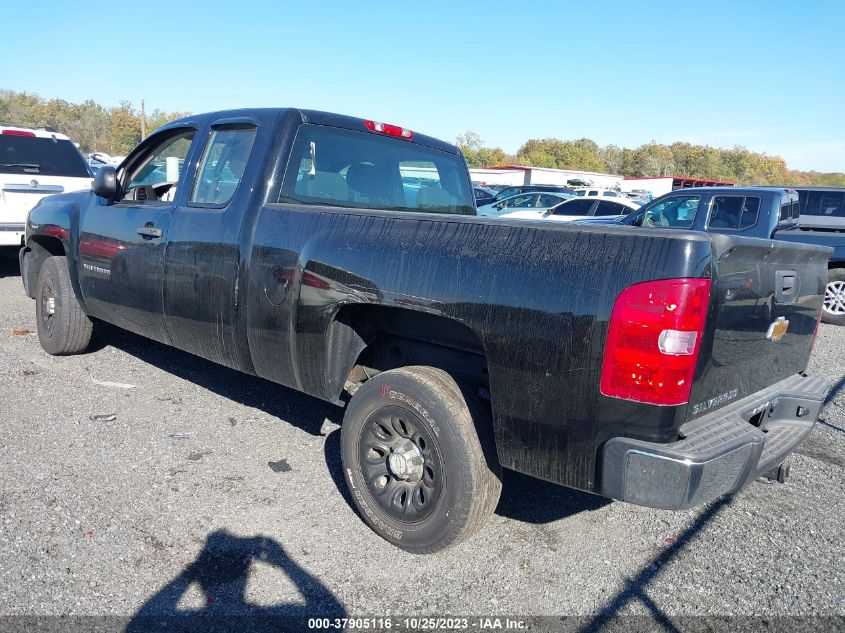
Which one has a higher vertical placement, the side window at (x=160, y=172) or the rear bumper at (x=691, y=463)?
the side window at (x=160, y=172)

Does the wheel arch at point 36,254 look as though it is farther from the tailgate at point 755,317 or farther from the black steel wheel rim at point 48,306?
the tailgate at point 755,317

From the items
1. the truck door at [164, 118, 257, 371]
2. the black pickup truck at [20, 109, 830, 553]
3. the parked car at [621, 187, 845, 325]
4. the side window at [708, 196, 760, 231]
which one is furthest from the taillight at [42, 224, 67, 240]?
the side window at [708, 196, 760, 231]

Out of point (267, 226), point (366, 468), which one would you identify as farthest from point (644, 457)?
point (267, 226)

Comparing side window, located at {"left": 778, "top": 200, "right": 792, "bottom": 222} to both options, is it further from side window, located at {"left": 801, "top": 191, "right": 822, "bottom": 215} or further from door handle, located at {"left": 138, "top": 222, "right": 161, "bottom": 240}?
door handle, located at {"left": 138, "top": 222, "right": 161, "bottom": 240}

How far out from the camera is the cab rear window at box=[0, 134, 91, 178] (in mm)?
9086

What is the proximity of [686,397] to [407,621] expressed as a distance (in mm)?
1358

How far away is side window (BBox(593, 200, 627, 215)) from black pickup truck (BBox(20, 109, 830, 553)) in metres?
11.9

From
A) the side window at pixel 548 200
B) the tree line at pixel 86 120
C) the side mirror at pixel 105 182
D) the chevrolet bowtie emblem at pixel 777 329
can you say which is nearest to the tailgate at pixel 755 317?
the chevrolet bowtie emblem at pixel 777 329

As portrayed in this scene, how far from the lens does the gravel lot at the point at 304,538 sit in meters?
2.78

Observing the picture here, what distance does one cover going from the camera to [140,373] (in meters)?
5.57

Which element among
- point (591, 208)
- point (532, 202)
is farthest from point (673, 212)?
point (532, 202)

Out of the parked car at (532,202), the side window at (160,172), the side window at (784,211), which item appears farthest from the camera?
the parked car at (532,202)

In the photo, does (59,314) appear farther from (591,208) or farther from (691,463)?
(591,208)

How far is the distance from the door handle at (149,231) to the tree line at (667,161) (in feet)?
251
